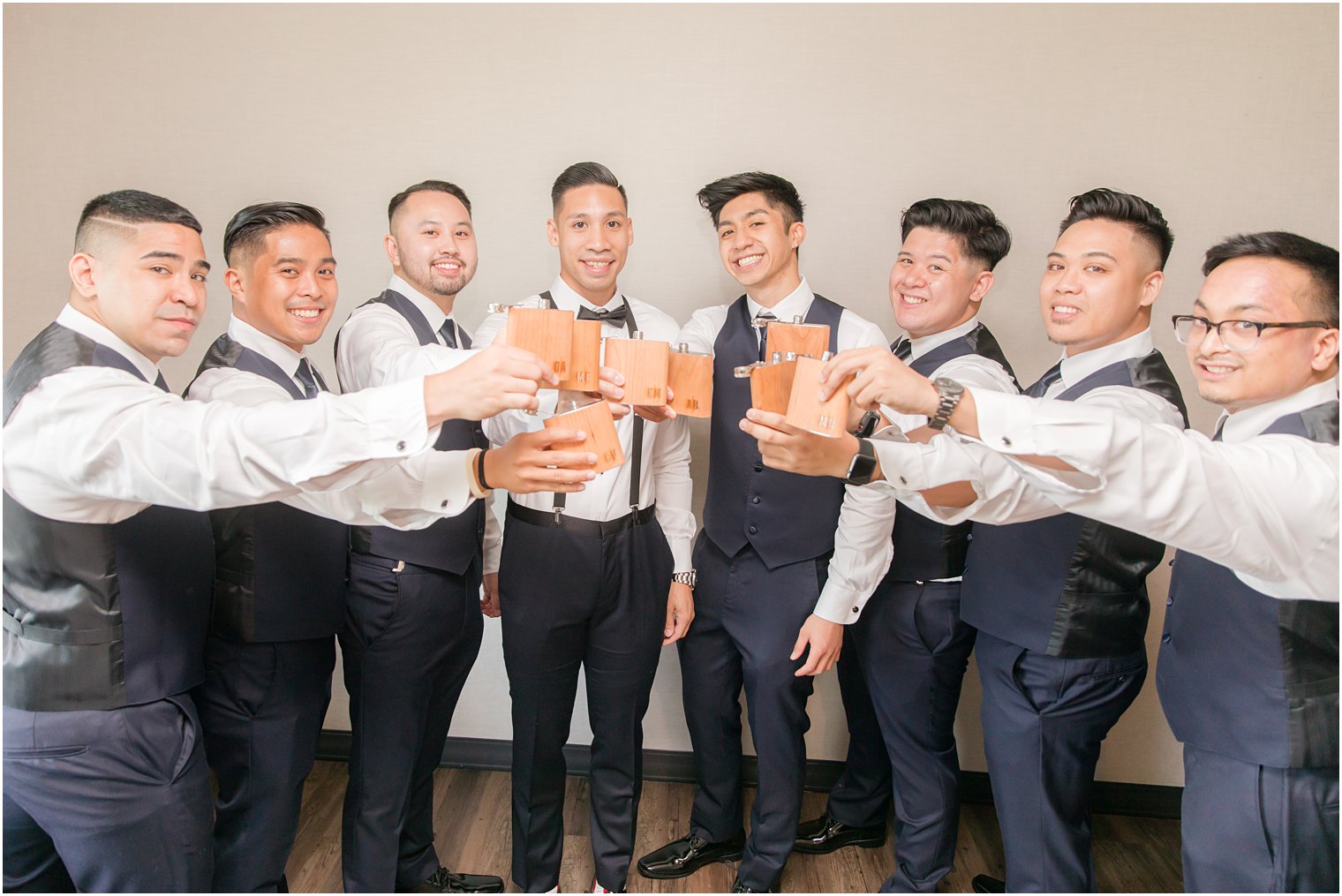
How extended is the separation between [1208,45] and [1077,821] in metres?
2.48

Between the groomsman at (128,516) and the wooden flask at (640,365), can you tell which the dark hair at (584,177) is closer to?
the wooden flask at (640,365)

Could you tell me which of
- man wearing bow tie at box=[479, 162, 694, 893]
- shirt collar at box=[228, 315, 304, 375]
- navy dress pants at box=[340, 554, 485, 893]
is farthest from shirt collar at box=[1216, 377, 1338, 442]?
shirt collar at box=[228, 315, 304, 375]

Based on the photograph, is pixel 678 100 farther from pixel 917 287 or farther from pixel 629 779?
pixel 629 779

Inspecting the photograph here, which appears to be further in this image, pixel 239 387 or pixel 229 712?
pixel 229 712

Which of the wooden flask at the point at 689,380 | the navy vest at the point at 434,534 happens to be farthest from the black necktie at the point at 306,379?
the wooden flask at the point at 689,380

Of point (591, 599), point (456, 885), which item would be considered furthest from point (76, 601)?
point (456, 885)

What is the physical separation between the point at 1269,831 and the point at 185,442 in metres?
2.03

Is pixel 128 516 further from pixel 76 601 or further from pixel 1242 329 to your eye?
pixel 1242 329

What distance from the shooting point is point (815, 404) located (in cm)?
168

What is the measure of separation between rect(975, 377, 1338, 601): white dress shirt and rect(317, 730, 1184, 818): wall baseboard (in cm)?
197

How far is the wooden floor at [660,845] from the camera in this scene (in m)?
2.69

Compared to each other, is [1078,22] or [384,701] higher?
[1078,22]

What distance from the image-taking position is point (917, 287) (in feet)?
8.28

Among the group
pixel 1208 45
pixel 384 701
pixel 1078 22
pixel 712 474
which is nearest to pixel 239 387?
pixel 384 701
